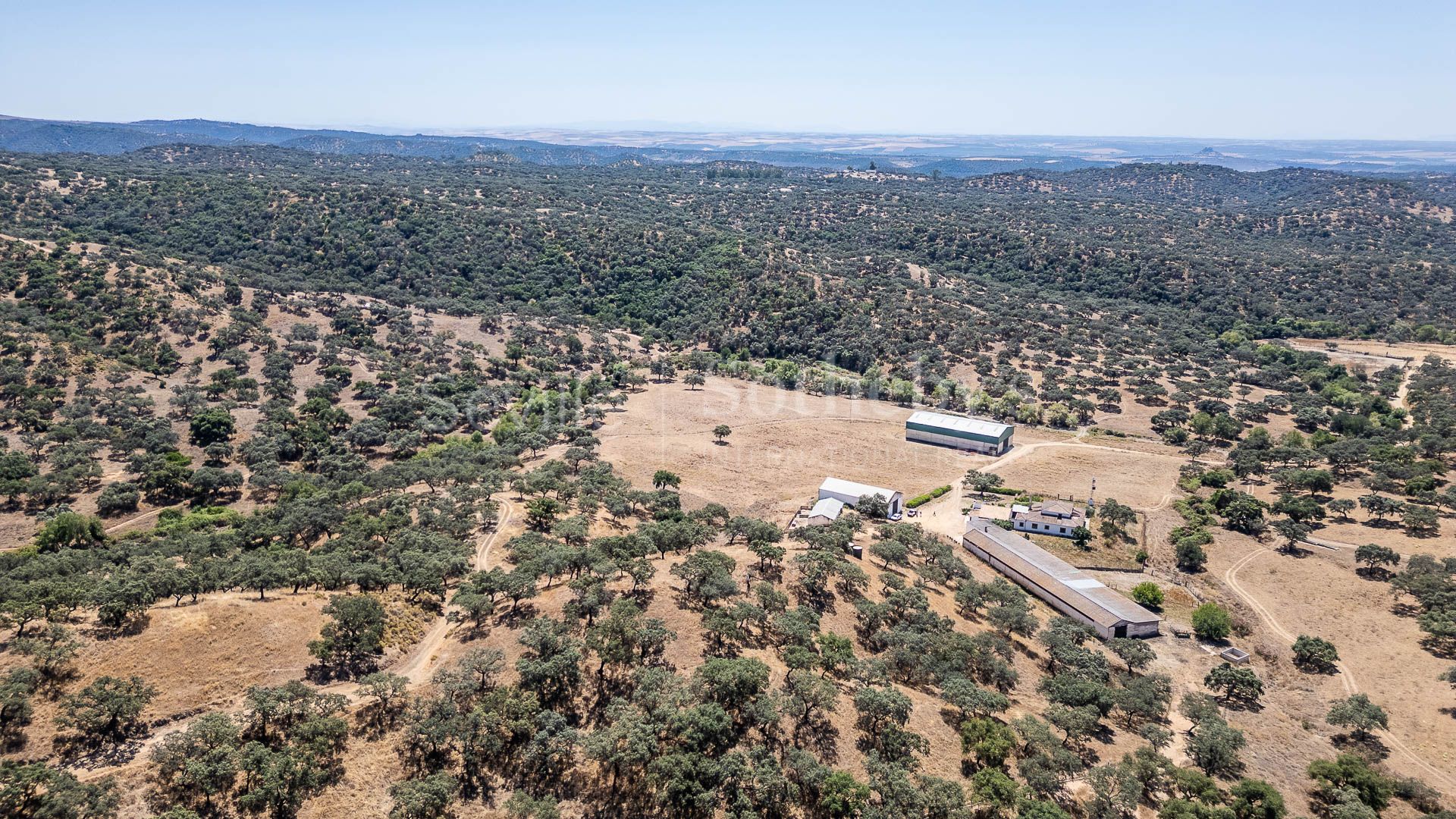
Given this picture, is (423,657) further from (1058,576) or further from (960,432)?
(960,432)

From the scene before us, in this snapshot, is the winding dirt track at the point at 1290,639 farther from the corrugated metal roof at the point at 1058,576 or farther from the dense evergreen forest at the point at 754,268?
the dense evergreen forest at the point at 754,268

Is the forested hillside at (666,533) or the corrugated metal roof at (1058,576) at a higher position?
the forested hillside at (666,533)

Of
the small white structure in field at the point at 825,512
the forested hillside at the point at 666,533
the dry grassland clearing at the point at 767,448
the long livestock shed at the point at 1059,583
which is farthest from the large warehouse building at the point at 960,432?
the small white structure in field at the point at 825,512

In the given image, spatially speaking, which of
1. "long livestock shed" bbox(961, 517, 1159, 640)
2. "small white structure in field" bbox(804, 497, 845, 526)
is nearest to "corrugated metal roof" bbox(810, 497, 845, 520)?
"small white structure in field" bbox(804, 497, 845, 526)

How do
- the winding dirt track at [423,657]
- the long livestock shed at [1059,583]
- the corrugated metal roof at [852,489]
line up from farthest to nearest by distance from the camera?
the corrugated metal roof at [852,489] < the long livestock shed at [1059,583] < the winding dirt track at [423,657]

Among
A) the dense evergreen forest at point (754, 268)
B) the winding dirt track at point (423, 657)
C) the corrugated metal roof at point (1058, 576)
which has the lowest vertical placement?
the corrugated metal roof at point (1058, 576)

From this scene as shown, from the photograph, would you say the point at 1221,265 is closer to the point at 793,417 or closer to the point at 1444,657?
the point at 793,417

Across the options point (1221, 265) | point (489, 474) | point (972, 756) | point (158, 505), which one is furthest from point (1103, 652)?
point (1221, 265)
